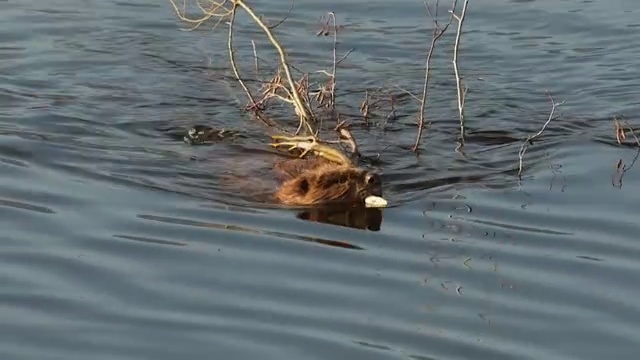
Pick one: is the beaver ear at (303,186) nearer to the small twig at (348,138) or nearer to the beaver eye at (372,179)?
the beaver eye at (372,179)

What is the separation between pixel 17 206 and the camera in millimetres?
8164

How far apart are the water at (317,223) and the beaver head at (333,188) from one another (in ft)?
0.63

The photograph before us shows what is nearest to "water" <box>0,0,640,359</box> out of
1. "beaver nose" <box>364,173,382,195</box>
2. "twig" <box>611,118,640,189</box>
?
"twig" <box>611,118,640,189</box>

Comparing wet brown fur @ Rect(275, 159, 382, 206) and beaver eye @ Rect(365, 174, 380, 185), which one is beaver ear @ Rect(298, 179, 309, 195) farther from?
beaver eye @ Rect(365, 174, 380, 185)

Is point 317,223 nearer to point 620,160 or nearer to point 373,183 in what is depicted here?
point 373,183

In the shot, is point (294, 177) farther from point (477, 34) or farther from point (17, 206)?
point (477, 34)

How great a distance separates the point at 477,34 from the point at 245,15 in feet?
6.86

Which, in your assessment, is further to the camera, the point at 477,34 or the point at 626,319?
the point at 477,34

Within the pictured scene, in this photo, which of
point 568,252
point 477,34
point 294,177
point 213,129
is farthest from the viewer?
point 477,34

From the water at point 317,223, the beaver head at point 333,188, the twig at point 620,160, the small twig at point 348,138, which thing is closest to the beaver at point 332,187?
the beaver head at point 333,188

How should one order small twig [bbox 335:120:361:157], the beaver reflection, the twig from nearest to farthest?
the beaver reflection
the twig
small twig [bbox 335:120:361:157]

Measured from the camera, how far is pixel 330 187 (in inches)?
334

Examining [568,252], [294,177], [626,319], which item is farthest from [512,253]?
[294,177]

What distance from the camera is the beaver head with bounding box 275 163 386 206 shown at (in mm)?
8445
